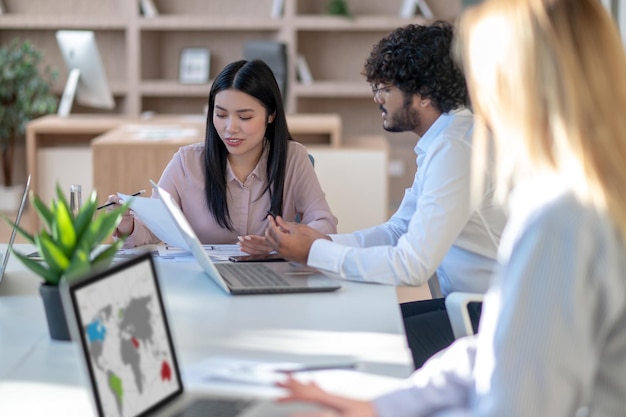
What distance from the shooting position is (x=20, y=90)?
21.1ft

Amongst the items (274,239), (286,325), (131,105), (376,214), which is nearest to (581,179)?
(286,325)

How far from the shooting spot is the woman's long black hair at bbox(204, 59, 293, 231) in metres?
2.63

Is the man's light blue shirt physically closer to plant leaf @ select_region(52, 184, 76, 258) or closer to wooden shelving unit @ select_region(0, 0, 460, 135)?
plant leaf @ select_region(52, 184, 76, 258)

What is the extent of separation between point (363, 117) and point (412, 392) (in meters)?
6.18

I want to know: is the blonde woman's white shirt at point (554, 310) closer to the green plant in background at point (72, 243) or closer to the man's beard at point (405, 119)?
the green plant in background at point (72, 243)

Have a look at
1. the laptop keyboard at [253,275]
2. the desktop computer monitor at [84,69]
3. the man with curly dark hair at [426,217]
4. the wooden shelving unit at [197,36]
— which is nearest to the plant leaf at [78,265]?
the laptop keyboard at [253,275]

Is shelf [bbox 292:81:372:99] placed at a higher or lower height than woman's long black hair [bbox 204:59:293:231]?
higher

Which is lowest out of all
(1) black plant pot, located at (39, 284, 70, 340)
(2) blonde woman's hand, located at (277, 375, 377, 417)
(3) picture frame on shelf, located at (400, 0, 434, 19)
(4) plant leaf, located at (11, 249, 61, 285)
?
(2) blonde woman's hand, located at (277, 375, 377, 417)

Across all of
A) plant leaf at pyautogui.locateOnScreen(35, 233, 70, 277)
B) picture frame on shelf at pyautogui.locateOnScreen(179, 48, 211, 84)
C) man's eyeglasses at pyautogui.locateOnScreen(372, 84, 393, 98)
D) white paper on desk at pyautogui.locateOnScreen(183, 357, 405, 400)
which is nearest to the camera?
white paper on desk at pyautogui.locateOnScreen(183, 357, 405, 400)

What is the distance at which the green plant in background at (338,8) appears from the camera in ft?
22.4

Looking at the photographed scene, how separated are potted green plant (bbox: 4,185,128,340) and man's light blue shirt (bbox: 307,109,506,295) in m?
0.61

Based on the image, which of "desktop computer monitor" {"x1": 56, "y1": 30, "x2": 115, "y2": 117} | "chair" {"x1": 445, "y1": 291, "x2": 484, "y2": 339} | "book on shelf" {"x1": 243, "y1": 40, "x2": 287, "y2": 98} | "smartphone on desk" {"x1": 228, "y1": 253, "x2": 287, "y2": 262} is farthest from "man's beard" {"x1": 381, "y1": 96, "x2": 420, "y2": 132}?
"desktop computer monitor" {"x1": 56, "y1": 30, "x2": 115, "y2": 117}

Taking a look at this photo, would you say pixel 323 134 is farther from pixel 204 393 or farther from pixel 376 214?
pixel 204 393

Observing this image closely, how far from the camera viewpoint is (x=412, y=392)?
1206 millimetres
